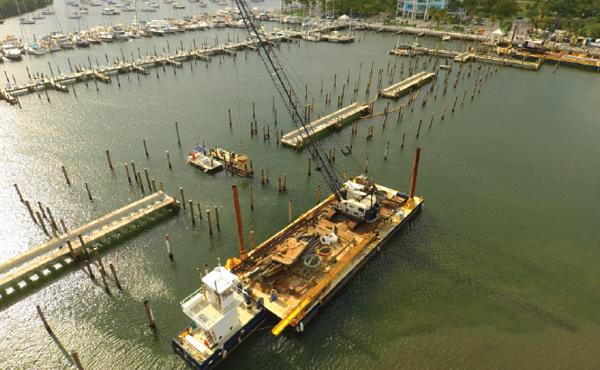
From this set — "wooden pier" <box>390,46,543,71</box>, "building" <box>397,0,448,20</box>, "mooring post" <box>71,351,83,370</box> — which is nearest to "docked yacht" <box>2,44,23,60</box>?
"wooden pier" <box>390,46,543,71</box>

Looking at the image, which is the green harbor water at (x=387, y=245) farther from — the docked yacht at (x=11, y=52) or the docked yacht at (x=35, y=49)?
the docked yacht at (x=35, y=49)

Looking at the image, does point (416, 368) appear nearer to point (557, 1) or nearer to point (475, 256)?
point (475, 256)

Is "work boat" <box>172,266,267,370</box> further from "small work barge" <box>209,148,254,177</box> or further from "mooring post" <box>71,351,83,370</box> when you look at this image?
"small work barge" <box>209,148,254,177</box>

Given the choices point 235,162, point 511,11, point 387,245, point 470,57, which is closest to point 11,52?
point 235,162

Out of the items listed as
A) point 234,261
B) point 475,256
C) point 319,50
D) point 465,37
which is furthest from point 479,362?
point 465,37

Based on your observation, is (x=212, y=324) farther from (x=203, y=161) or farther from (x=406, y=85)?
(x=406, y=85)
